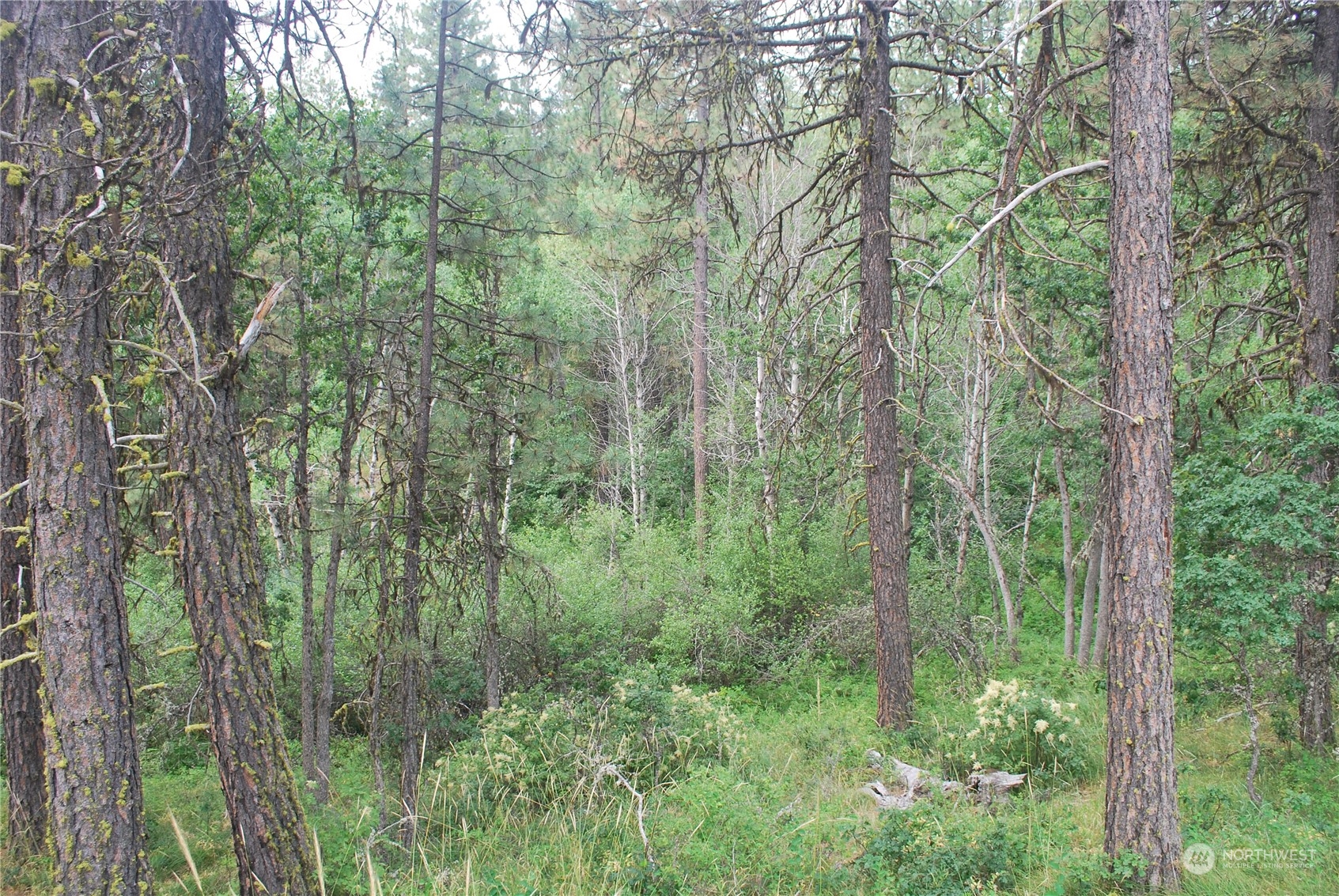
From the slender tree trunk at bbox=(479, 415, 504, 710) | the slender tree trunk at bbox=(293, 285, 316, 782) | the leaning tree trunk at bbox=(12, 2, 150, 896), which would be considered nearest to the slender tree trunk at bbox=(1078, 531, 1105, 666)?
the slender tree trunk at bbox=(479, 415, 504, 710)

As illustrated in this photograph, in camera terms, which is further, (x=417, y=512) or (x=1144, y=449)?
(x=417, y=512)

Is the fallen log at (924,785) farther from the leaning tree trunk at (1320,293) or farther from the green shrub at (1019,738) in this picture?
the leaning tree trunk at (1320,293)

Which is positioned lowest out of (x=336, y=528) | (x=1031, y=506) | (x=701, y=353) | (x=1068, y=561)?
→ (x=1068, y=561)

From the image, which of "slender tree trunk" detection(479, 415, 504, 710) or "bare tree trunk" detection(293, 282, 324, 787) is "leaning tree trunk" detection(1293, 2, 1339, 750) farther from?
"bare tree trunk" detection(293, 282, 324, 787)

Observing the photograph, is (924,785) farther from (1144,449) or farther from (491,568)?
(491,568)

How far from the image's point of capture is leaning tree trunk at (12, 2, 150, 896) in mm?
3621

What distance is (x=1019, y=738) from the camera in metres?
7.10

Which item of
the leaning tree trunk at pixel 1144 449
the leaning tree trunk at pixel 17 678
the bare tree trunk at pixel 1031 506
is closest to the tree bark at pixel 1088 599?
the bare tree trunk at pixel 1031 506

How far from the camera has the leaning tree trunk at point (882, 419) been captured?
7.66 metres

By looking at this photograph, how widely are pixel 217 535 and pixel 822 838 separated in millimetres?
3918

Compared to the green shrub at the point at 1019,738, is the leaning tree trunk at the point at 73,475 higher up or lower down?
higher up

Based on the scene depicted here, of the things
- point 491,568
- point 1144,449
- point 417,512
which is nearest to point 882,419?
point 1144,449

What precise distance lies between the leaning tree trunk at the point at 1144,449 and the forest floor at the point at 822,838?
0.42 meters

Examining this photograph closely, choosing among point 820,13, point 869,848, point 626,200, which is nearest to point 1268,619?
point 869,848
